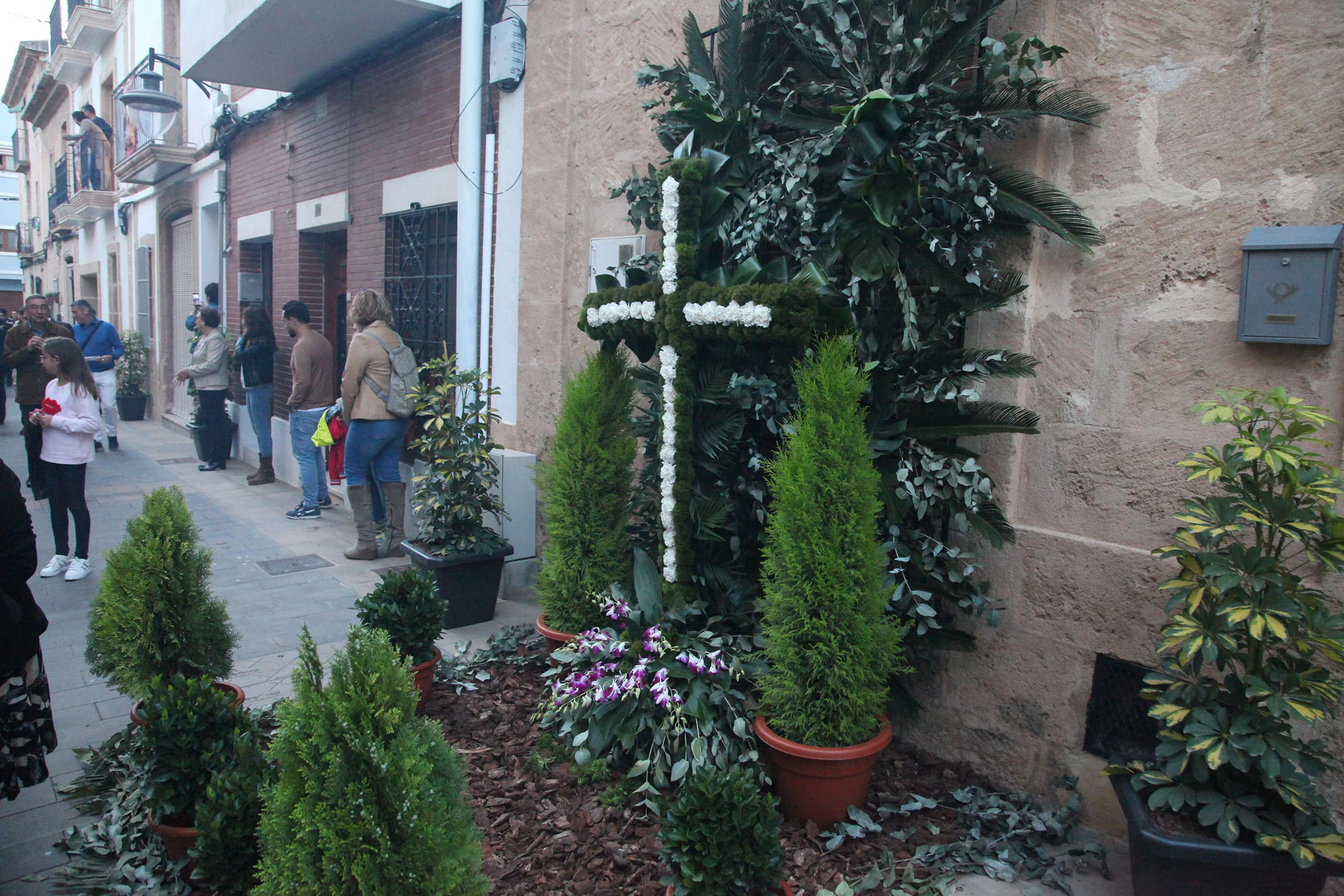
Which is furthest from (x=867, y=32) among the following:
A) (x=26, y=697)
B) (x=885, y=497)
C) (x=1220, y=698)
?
(x=26, y=697)

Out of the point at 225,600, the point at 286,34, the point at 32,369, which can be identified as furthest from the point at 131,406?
the point at 225,600

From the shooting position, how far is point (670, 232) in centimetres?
337

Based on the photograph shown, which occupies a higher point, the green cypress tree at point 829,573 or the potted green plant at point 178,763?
the green cypress tree at point 829,573

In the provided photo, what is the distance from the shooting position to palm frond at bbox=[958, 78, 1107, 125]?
9.54 ft

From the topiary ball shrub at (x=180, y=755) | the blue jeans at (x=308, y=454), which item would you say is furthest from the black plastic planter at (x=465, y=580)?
the blue jeans at (x=308, y=454)

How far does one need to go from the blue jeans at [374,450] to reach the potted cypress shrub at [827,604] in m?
4.40

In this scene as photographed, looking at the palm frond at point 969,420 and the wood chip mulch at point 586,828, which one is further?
the palm frond at point 969,420

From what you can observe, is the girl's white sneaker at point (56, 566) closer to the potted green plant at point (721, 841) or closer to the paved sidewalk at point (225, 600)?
the paved sidewalk at point (225, 600)

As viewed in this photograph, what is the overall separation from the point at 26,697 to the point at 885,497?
9.87 feet

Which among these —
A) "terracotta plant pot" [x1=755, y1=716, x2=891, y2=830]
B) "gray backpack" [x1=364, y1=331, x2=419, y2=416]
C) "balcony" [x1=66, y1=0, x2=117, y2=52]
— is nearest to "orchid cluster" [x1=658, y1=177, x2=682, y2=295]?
"terracotta plant pot" [x1=755, y1=716, x2=891, y2=830]

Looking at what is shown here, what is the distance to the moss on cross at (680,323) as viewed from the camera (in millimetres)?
3172

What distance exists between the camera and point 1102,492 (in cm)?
298

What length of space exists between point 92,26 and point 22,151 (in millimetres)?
19024

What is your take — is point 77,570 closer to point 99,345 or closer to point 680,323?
point 680,323
